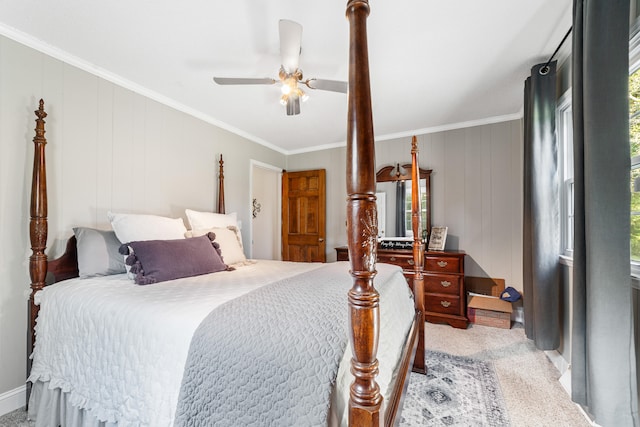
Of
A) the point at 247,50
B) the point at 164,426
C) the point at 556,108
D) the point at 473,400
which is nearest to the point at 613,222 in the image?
the point at 473,400

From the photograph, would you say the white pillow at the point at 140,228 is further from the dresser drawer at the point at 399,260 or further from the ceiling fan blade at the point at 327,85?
the dresser drawer at the point at 399,260

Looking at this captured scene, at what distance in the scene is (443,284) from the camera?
10.8ft

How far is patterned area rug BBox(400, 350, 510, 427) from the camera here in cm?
165

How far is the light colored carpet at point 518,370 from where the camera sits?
1690 millimetres

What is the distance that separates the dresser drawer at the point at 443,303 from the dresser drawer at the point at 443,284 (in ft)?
0.19

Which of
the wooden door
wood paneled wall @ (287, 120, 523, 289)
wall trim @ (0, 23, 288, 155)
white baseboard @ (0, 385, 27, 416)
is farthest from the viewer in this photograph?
the wooden door

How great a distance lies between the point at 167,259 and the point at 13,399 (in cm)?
136

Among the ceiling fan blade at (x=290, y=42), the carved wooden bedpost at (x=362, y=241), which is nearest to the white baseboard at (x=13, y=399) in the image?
the carved wooden bedpost at (x=362, y=241)

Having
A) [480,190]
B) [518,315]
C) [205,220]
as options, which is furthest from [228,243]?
[518,315]

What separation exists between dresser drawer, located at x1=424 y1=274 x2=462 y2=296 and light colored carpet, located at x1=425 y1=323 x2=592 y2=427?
1.33ft

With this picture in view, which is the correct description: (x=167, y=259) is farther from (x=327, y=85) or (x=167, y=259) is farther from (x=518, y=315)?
(x=518, y=315)

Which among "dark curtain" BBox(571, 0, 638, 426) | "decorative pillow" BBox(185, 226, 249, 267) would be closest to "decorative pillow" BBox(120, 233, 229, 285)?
"decorative pillow" BBox(185, 226, 249, 267)

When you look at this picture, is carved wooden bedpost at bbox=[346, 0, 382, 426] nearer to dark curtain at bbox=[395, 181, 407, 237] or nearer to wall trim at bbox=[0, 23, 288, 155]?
wall trim at bbox=[0, 23, 288, 155]

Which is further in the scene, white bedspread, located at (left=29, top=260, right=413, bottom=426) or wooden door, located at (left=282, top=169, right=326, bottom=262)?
wooden door, located at (left=282, top=169, right=326, bottom=262)
